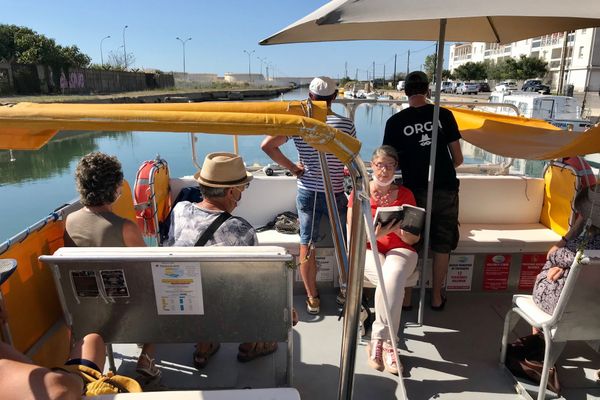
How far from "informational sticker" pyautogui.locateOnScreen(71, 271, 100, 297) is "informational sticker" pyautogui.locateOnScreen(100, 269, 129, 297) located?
39mm

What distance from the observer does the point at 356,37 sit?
10.8 feet

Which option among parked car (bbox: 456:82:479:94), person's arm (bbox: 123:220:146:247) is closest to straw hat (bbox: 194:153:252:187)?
person's arm (bbox: 123:220:146:247)

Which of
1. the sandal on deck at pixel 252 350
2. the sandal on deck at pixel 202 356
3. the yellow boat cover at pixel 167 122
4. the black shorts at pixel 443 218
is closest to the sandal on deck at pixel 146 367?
the sandal on deck at pixel 202 356

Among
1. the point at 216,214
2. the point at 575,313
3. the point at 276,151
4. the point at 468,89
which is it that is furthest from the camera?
the point at 468,89

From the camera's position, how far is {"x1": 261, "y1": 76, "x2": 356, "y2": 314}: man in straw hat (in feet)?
8.63

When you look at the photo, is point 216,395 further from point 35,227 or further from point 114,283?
point 35,227

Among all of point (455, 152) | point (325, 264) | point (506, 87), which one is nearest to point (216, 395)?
point (325, 264)

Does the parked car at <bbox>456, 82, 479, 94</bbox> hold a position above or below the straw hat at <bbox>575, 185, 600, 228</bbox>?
above

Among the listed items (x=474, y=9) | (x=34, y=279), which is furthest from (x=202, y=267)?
(x=474, y=9)

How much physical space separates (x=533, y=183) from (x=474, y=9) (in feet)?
7.97

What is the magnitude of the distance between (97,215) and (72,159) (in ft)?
62.1

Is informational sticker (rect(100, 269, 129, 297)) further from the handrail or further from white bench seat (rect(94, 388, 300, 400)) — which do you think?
white bench seat (rect(94, 388, 300, 400))

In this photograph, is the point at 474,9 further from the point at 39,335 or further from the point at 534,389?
the point at 39,335

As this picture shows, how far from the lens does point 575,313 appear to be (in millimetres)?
1904
